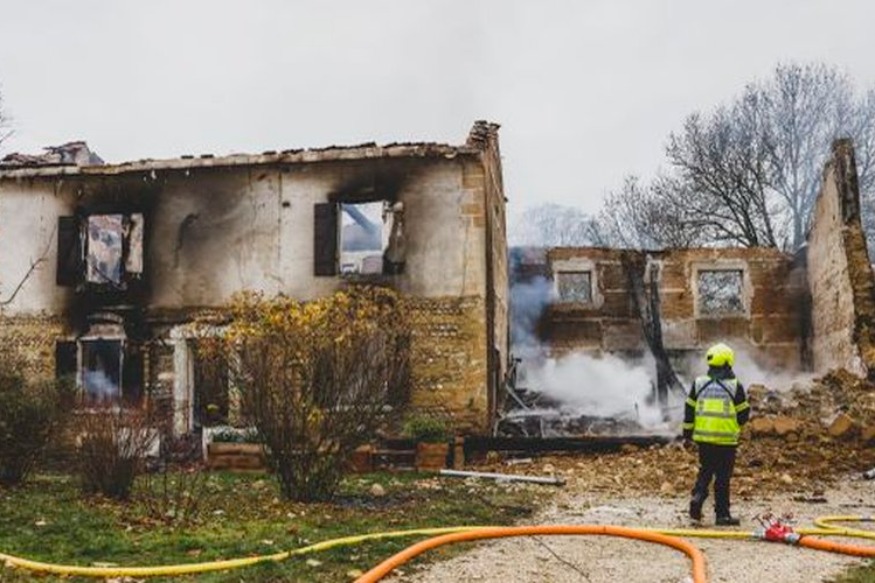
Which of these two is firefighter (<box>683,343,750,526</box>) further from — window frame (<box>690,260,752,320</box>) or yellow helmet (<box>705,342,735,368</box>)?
window frame (<box>690,260,752,320</box>)

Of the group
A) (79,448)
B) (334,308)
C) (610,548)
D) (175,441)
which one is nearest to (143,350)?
(175,441)

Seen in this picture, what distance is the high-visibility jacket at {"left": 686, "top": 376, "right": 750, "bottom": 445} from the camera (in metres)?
8.22

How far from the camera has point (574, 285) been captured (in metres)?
31.8

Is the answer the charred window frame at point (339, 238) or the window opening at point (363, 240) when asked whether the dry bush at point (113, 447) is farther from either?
the window opening at point (363, 240)

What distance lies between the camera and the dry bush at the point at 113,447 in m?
9.23

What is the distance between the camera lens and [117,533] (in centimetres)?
717

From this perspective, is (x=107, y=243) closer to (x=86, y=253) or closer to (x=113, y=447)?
(x=86, y=253)

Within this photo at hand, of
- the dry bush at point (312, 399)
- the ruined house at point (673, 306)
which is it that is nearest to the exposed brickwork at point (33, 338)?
the dry bush at point (312, 399)

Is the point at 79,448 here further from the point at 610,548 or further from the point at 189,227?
the point at 189,227

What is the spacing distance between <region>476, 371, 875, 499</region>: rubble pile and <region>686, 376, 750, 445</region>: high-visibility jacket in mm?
2763

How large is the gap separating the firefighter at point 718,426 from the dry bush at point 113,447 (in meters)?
5.76

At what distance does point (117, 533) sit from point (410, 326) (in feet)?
31.9

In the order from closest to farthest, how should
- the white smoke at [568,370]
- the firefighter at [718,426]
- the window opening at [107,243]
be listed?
the firefighter at [718,426] < the white smoke at [568,370] < the window opening at [107,243]

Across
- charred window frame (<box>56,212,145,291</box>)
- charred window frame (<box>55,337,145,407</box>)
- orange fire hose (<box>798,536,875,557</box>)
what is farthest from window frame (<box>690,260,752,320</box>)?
orange fire hose (<box>798,536,875,557</box>)
